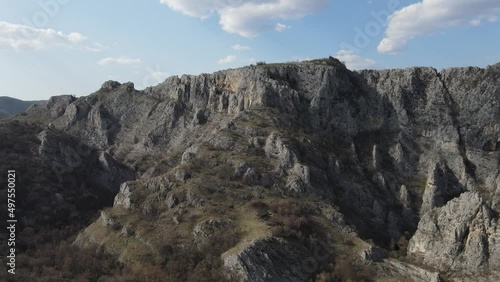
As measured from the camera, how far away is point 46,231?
2916 inches

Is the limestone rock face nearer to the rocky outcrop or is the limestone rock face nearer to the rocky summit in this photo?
the rocky summit

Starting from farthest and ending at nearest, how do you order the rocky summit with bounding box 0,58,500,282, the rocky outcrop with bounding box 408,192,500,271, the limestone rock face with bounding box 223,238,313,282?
the rocky outcrop with bounding box 408,192,500,271 < the rocky summit with bounding box 0,58,500,282 < the limestone rock face with bounding box 223,238,313,282

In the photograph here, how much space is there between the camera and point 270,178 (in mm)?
70562

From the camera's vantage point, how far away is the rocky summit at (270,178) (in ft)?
180

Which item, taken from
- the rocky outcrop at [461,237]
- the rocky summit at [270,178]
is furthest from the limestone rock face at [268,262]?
the rocky outcrop at [461,237]

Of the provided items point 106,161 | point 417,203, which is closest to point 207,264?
point 417,203

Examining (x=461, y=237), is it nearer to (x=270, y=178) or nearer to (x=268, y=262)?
(x=268, y=262)

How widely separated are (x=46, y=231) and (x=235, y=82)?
51855 millimetres

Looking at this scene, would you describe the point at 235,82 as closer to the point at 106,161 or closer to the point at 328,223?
the point at 106,161

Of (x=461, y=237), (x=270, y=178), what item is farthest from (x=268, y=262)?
(x=461, y=237)

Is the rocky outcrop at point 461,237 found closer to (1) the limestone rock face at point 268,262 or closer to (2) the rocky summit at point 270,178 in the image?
(2) the rocky summit at point 270,178

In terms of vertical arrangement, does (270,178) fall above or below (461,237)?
above

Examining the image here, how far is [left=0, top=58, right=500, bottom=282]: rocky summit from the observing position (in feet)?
180

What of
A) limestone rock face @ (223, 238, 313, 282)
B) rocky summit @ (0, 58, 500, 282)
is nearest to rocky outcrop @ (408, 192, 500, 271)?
rocky summit @ (0, 58, 500, 282)
